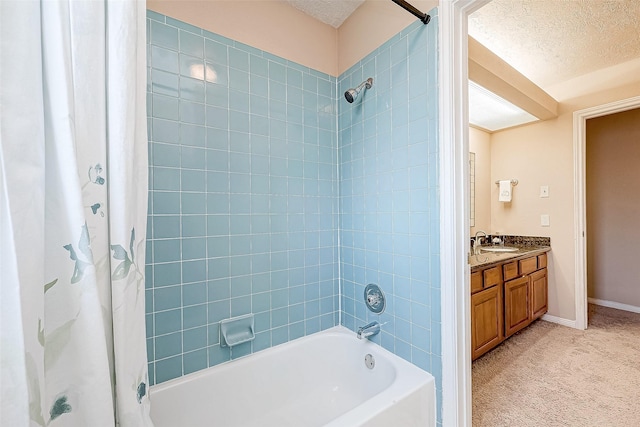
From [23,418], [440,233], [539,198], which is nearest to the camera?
[23,418]

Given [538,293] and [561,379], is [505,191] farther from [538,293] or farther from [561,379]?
[561,379]

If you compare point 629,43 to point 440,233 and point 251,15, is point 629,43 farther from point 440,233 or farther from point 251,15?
point 251,15

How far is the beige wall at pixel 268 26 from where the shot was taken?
1.33 meters

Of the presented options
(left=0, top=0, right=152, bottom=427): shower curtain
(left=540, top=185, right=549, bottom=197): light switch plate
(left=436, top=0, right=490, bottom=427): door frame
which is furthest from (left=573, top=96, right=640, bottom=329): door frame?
(left=0, top=0, right=152, bottom=427): shower curtain

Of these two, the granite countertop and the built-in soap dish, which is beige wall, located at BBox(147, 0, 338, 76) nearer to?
the built-in soap dish

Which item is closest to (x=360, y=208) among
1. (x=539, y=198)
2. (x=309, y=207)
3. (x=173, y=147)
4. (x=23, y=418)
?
(x=309, y=207)

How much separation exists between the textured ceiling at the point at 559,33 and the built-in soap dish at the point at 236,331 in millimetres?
2427

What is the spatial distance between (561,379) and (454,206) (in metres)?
1.74

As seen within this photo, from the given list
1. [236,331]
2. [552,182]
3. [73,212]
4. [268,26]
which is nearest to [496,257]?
[552,182]

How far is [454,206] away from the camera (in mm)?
1198

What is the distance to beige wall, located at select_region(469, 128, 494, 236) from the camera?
3.20 metres

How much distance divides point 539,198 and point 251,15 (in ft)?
10.8

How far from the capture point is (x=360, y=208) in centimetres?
Result: 168

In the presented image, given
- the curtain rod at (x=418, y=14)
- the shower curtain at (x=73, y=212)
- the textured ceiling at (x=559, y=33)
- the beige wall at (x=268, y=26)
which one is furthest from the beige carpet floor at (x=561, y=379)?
the textured ceiling at (x=559, y=33)
